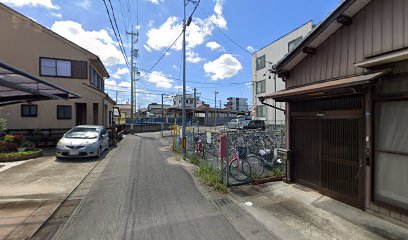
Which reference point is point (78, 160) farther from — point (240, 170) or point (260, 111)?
point (260, 111)

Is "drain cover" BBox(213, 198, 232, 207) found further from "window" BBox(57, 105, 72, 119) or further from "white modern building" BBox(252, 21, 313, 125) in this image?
"white modern building" BBox(252, 21, 313, 125)

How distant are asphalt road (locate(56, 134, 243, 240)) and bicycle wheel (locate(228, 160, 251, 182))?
127 cm

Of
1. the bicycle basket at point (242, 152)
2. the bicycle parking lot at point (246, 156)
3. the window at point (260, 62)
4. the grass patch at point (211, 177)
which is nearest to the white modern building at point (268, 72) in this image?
the window at point (260, 62)

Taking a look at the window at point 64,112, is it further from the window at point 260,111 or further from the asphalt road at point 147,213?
the window at point 260,111

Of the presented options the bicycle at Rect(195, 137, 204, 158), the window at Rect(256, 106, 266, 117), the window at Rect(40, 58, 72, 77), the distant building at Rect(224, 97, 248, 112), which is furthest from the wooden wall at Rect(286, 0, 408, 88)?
the distant building at Rect(224, 97, 248, 112)

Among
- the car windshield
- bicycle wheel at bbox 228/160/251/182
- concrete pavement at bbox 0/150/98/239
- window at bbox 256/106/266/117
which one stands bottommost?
concrete pavement at bbox 0/150/98/239

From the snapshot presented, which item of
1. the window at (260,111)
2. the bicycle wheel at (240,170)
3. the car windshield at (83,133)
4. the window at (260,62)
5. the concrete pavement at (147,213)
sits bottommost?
the concrete pavement at (147,213)

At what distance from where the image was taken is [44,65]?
16766 mm

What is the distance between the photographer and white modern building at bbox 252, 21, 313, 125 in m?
27.3

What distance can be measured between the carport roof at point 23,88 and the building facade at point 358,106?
17.9 ft

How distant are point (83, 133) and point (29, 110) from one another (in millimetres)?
7091

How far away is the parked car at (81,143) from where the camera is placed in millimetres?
10688

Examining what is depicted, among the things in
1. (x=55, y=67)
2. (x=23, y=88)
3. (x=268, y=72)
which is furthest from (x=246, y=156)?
(x=268, y=72)

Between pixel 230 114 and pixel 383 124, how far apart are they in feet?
214
